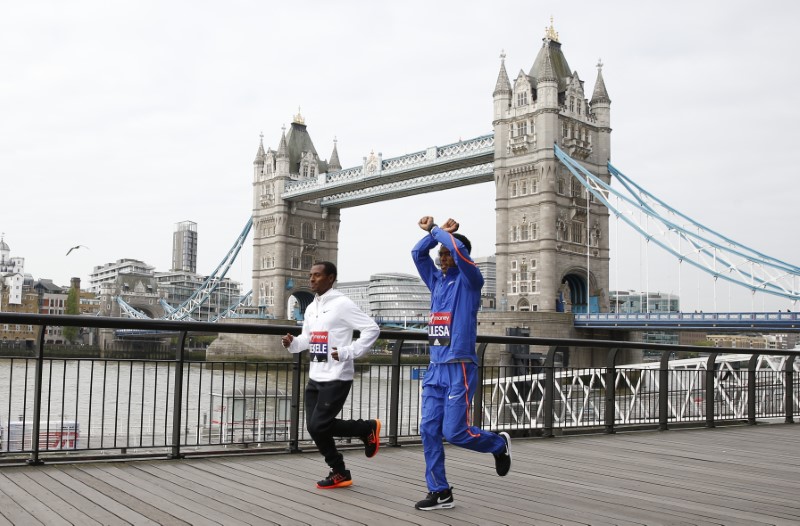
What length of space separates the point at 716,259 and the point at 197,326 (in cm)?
3818

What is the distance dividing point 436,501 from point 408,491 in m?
0.52

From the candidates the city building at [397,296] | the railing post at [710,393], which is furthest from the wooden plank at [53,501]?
the city building at [397,296]

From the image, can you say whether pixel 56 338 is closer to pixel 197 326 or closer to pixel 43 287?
pixel 43 287

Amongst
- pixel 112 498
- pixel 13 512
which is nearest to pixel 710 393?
pixel 112 498

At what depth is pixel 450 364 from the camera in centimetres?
414

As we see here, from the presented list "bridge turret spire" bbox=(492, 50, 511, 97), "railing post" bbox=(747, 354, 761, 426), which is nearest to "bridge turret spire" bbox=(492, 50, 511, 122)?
"bridge turret spire" bbox=(492, 50, 511, 97)

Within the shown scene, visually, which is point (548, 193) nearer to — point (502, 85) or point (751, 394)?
point (502, 85)

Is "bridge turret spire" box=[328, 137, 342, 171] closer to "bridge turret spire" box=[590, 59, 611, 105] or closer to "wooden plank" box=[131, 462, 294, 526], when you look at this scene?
"bridge turret spire" box=[590, 59, 611, 105]

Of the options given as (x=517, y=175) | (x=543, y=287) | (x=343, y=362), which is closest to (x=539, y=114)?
(x=517, y=175)

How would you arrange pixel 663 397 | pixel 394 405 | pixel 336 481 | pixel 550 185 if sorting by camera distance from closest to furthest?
pixel 336 481 → pixel 394 405 → pixel 663 397 → pixel 550 185

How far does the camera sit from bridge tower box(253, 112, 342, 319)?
63188 mm

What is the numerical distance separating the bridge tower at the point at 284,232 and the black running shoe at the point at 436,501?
58667 millimetres

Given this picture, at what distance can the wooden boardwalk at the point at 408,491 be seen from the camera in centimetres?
376

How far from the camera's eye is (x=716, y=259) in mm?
39562
